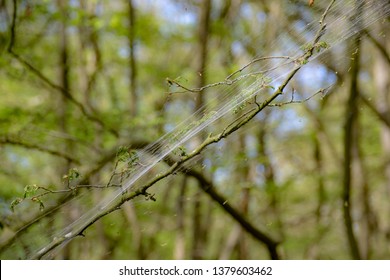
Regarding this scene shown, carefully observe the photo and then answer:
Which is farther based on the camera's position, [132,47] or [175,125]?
[132,47]

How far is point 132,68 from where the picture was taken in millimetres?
5371

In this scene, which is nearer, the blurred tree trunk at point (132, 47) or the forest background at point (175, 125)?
the forest background at point (175, 125)

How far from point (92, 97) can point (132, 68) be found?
6.66 ft

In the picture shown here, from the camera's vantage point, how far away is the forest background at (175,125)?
113 inches

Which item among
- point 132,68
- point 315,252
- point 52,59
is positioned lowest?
point 315,252

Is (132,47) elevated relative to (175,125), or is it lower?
elevated

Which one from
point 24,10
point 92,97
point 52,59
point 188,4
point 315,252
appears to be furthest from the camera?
point 315,252

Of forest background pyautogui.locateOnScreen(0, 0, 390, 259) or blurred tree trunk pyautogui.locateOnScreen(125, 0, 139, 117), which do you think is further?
blurred tree trunk pyautogui.locateOnScreen(125, 0, 139, 117)

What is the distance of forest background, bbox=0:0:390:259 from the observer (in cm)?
286

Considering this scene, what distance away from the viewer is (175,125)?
3488 millimetres

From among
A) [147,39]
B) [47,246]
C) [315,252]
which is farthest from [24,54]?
[315,252]

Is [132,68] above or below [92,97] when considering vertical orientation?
below

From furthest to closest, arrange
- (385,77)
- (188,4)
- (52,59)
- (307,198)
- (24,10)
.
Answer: (307,198) → (52,59) → (385,77) → (188,4) → (24,10)

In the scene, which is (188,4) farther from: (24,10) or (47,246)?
(47,246)
